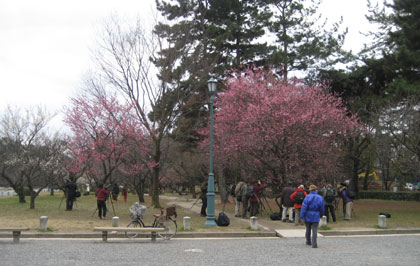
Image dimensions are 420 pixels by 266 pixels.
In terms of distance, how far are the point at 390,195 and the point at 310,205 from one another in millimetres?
36401

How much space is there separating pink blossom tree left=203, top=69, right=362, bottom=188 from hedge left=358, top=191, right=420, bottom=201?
74.0ft

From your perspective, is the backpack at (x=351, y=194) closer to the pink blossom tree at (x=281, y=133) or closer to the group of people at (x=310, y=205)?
the group of people at (x=310, y=205)

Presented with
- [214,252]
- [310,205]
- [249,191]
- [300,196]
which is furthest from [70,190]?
[310,205]

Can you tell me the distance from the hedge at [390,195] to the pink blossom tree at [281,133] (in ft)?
74.0

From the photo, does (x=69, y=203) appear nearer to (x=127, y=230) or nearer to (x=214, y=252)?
(x=127, y=230)

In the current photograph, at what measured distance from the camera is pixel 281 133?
19.6 metres

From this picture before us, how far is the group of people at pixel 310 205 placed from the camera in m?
11.0

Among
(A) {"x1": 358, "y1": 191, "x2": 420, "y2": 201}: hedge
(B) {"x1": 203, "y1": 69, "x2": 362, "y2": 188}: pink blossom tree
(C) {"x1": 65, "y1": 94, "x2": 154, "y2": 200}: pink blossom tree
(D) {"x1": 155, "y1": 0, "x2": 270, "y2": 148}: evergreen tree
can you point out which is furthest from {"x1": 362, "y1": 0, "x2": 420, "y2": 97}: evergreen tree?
(A) {"x1": 358, "y1": 191, "x2": 420, "y2": 201}: hedge

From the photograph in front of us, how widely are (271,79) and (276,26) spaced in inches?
292

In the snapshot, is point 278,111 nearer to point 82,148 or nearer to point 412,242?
point 412,242

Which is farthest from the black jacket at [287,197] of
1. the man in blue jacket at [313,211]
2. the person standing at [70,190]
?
the person standing at [70,190]

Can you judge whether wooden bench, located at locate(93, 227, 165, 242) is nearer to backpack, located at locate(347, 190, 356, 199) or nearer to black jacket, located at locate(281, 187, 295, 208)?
black jacket, located at locate(281, 187, 295, 208)

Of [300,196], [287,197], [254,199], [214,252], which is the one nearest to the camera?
[214,252]

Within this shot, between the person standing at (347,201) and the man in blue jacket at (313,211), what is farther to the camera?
the person standing at (347,201)
